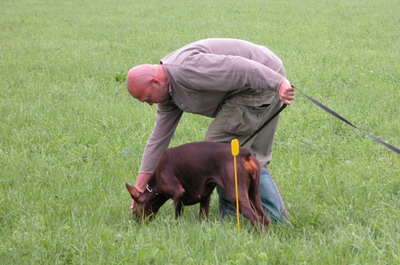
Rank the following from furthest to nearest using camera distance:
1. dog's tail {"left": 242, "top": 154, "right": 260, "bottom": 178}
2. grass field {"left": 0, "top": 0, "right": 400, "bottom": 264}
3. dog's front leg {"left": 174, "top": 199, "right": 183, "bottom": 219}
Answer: dog's front leg {"left": 174, "top": 199, "right": 183, "bottom": 219} → dog's tail {"left": 242, "top": 154, "right": 260, "bottom": 178} → grass field {"left": 0, "top": 0, "right": 400, "bottom": 264}

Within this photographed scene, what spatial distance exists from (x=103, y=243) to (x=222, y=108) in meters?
1.34

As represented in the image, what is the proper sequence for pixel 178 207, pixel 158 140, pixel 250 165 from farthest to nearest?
1. pixel 158 140
2. pixel 178 207
3. pixel 250 165

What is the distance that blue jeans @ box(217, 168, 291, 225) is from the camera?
4988mm

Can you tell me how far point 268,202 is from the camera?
507 cm

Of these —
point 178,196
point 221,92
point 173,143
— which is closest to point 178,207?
point 178,196

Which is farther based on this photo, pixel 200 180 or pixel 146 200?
pixel 146 200

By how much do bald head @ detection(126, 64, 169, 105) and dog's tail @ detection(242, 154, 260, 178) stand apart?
76cm

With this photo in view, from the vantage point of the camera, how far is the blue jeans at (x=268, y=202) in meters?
4.99

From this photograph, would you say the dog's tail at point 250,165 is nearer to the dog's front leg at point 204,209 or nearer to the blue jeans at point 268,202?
the blue jeans at point 268,202

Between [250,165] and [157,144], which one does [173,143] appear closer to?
[157,144]

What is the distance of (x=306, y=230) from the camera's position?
4.73 meters

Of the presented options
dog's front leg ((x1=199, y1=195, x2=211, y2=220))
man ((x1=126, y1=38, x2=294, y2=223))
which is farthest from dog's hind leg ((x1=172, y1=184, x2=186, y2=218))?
man ((x1=126, y1=38, x2=294, y2=223))

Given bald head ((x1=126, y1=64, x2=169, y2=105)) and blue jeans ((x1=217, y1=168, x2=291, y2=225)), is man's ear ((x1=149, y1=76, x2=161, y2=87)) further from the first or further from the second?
blue jeans ((x1=217, y1=168, x2=291, y2=225))

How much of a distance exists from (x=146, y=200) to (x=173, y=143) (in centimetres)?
235
